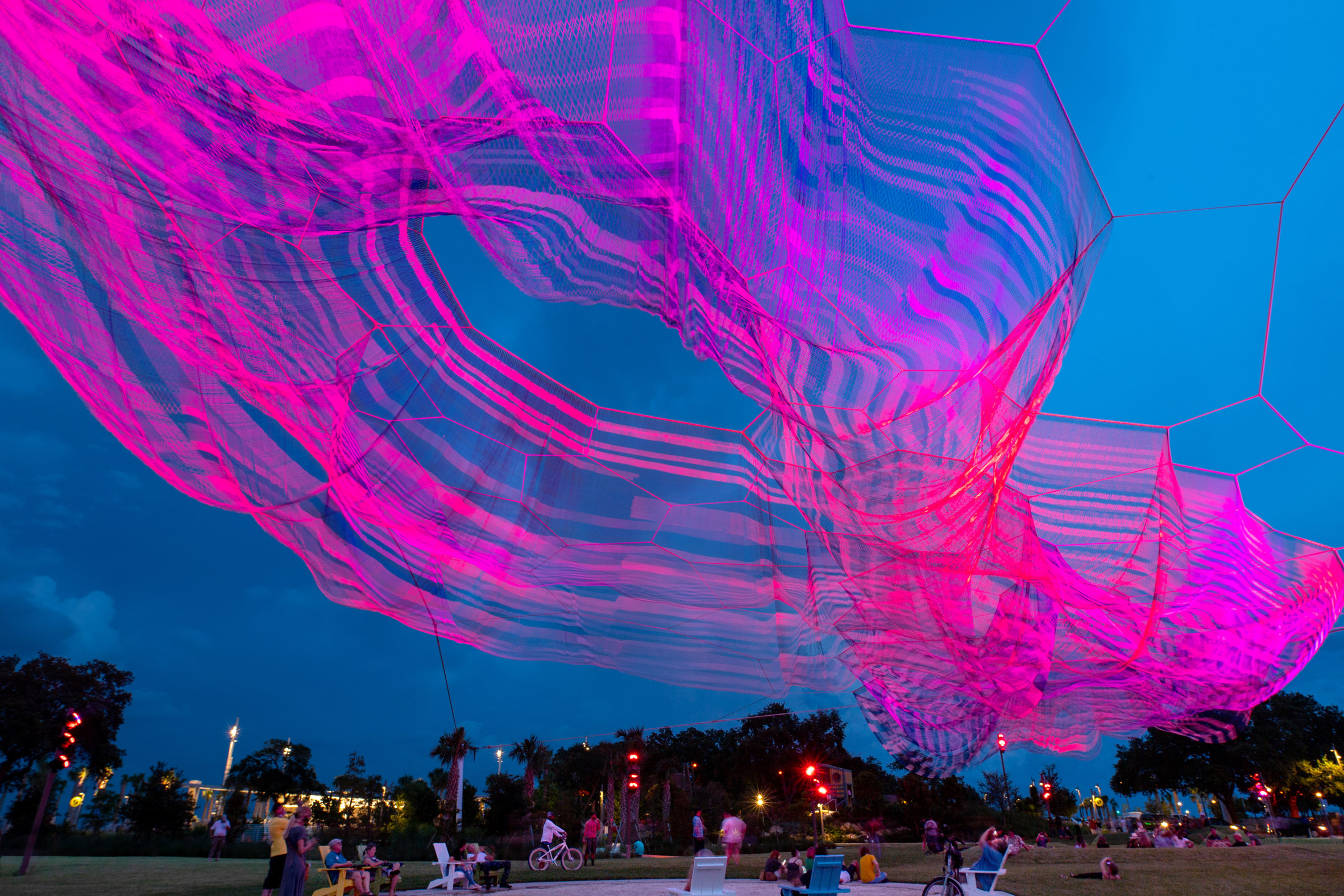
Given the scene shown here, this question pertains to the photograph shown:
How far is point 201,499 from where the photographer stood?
702 centimetres

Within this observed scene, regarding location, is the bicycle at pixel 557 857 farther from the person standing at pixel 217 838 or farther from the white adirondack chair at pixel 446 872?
the person standing at pixel 217 838

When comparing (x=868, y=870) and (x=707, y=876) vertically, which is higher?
(x=707, y=876)

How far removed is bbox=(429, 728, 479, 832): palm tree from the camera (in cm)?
2184

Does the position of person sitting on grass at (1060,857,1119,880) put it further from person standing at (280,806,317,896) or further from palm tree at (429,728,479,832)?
person standing at (280,806,317,896)

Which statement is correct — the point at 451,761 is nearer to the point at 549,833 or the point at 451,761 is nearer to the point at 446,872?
the point at 549,833

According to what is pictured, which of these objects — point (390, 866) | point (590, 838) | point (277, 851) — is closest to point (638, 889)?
point (390, 866)

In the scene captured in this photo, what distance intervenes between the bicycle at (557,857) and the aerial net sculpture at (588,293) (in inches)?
477

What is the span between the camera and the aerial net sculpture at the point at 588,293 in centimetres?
382

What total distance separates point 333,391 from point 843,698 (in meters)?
13.9

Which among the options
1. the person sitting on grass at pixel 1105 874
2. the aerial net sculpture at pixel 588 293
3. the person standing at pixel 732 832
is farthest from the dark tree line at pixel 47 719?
the person sitting on grass at pixel 1105 874

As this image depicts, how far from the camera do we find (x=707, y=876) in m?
10.5

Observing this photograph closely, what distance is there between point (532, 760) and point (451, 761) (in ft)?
25.0

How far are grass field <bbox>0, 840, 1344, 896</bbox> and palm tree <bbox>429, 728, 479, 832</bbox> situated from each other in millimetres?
1486

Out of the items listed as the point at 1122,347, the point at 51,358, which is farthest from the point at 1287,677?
the point at 51,358
